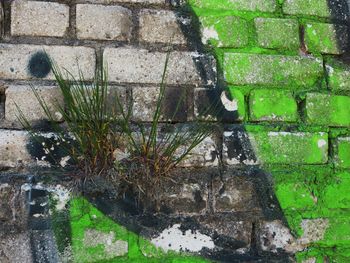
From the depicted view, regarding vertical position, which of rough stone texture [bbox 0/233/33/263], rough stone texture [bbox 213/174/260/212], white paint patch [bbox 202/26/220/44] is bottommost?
rough stone texture [bbox 0/233/33/263]

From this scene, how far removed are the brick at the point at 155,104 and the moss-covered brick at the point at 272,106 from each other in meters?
0.20

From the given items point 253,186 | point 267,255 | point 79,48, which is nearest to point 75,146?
point 79,48

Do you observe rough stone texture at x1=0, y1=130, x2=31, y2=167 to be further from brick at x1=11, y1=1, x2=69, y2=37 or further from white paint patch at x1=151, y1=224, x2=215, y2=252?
white paint patch at x1=151, y1=224, x2=215, y2=252

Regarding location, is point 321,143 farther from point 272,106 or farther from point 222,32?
point 222,32

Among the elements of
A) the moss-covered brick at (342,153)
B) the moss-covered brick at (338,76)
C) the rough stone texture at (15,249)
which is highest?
the moss-covered brick at (338,76)

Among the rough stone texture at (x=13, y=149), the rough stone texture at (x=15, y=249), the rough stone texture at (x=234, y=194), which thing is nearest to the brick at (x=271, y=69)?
the rough stone texture at (x=234, y=194)

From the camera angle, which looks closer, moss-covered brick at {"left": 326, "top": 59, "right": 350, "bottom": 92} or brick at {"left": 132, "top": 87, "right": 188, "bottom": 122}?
brick at {"left": 132, "top": 87, "right": 188, "bottom": 122}

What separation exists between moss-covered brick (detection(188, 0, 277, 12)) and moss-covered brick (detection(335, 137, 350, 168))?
0.44 metres

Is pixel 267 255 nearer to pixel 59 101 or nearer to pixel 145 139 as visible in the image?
pixel 145 139

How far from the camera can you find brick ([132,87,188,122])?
1162 millimetres

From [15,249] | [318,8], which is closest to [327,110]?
[318,8]

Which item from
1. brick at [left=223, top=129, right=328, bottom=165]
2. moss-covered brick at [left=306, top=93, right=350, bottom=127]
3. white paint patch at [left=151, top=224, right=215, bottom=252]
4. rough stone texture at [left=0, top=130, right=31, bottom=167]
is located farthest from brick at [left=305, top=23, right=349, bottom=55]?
rough stone texture at [left=0, top=130, right=31, bottom=167]

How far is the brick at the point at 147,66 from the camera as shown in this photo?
Answer: 3.82 feet

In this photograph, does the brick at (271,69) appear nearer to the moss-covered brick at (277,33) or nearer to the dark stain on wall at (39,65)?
the moss-covered brick at (277,33)
